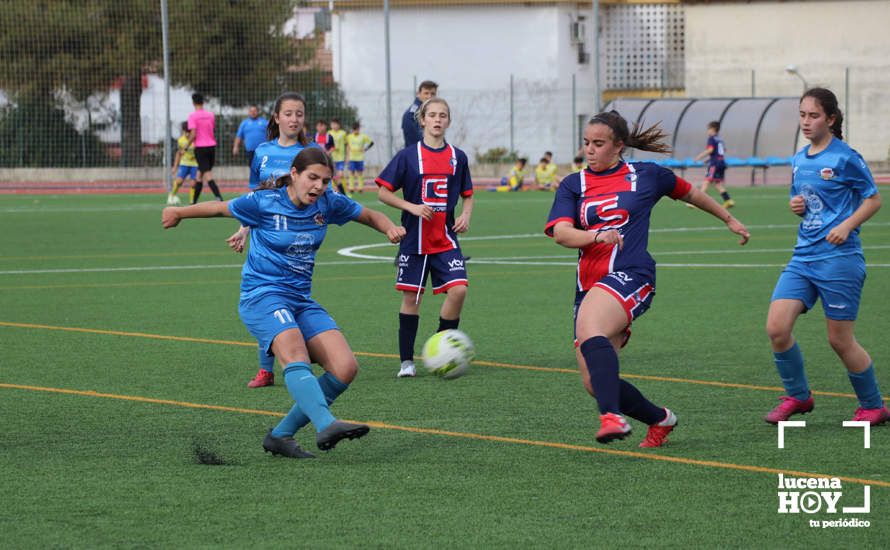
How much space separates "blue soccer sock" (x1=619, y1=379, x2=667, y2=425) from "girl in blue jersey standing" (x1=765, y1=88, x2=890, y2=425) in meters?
0.92

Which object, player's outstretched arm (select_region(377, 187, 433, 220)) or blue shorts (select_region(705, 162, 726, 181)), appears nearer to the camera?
player's outstretched arm (select_region(377, 187, 433, 220))

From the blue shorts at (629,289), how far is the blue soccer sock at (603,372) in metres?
0.16

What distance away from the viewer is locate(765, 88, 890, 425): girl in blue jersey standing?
7.11 metres

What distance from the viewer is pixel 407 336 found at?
9289 millimetres

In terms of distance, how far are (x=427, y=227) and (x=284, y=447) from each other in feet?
10.3

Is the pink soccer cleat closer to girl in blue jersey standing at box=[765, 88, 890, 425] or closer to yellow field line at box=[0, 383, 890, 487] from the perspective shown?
girl in blue jersey standing at box=[765, 88, 890, 425]

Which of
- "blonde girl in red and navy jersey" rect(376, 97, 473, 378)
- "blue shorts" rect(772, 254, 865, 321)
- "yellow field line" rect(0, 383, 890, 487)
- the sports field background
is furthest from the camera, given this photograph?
"blonde girl in red and navy jersey" rect(376, 97, 473, 378)

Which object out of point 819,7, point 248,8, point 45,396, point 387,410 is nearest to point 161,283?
point 45,396

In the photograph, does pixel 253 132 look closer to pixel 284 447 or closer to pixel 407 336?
pixel 407 336

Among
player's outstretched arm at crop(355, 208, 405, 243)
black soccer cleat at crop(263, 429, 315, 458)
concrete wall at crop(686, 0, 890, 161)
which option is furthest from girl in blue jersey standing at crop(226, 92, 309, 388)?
concrete wall at crop(686, 0, 890, 161)

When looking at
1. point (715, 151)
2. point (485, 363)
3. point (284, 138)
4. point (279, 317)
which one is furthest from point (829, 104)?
point (715, 151)

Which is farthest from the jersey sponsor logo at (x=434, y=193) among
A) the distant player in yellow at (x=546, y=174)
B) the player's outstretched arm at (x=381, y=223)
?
the distant player in yellow at (x=546, y=174)

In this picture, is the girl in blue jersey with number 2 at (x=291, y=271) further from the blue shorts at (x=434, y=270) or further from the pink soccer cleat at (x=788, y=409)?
the blue shorts at (x=434, y=270)

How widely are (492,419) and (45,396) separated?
2755 millimetres
